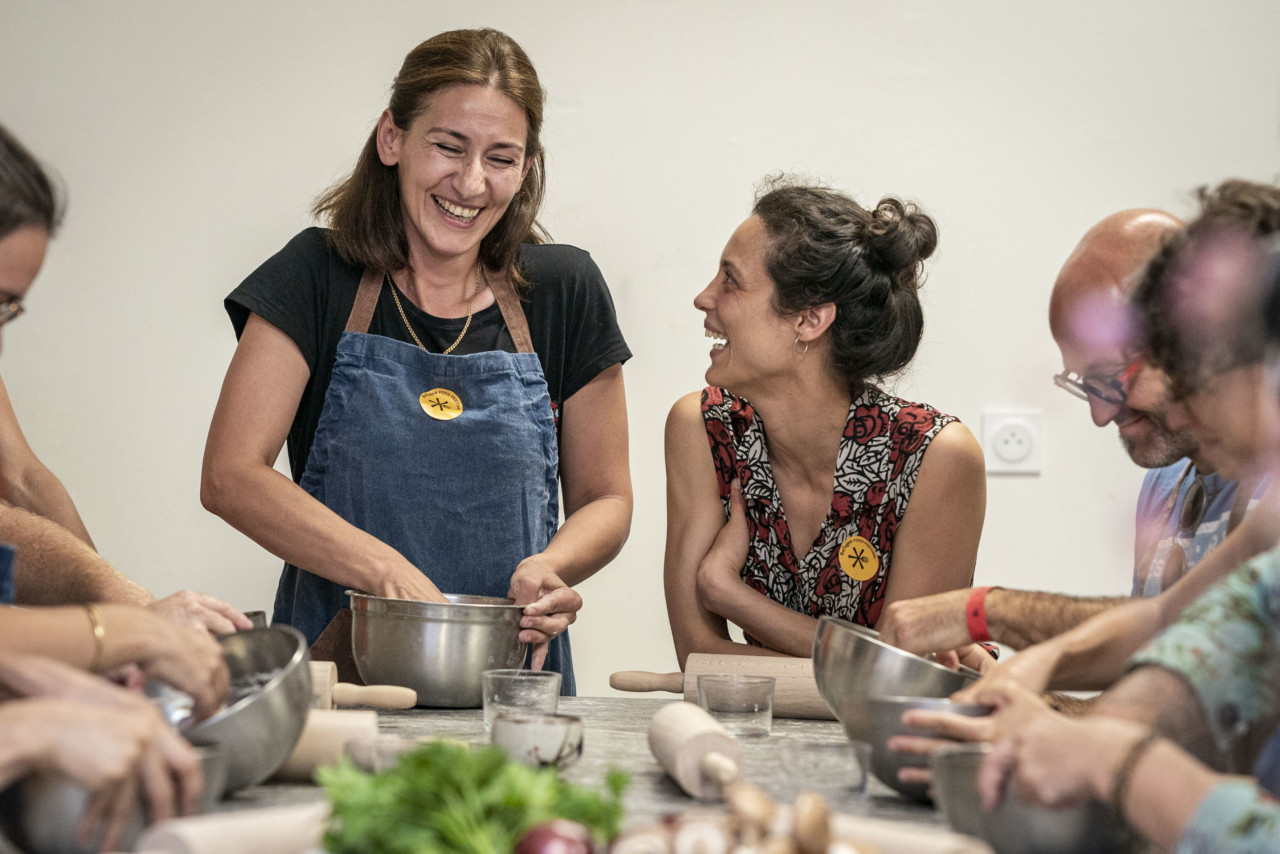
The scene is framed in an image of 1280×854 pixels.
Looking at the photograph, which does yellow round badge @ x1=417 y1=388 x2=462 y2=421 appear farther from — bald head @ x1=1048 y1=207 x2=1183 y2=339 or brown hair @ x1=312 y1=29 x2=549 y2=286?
bald head @ x1=1048 y1=207 x2=1183 y2=339

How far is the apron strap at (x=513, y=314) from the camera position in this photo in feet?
7.03

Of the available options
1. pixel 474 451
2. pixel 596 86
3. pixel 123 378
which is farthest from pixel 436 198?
pixel 123 378

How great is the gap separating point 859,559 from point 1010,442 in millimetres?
1048

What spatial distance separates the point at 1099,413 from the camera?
1.70 metres

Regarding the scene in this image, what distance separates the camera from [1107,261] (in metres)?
1.67

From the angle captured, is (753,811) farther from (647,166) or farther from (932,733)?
(647,166)

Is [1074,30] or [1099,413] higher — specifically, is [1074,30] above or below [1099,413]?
above

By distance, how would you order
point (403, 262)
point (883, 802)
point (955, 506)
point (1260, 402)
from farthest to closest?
1. point (403, 262)
2. point (955, 506)
3. point (883, 802)
4. point (1260, 402)

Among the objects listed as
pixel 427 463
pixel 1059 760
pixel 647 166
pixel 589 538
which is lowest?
pixel 1059 760

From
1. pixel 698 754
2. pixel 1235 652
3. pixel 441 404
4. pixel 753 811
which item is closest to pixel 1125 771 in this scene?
pixel 1235 652

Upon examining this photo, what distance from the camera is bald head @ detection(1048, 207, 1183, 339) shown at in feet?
5.41

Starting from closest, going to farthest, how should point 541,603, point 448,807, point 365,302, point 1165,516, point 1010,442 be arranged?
point 448,807 → point 541,603 → point 1165,516 → point 365,302 → point 1010,442

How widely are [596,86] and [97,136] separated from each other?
125cm

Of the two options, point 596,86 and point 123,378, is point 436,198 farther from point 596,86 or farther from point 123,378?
point 123,378
